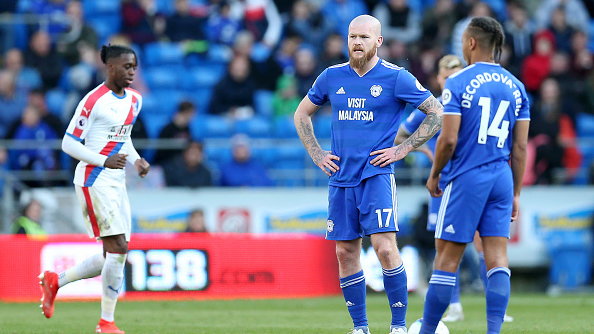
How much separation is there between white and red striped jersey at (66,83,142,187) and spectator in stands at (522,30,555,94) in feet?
40.7

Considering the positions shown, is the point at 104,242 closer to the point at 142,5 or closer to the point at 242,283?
the point at 242,283

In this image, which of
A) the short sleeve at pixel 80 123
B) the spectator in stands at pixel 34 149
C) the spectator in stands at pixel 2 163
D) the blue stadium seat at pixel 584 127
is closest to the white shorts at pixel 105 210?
the short sleeve at pixel 80 123

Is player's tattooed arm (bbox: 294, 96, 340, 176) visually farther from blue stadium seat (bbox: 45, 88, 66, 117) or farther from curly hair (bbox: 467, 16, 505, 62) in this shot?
blue stadium seat (bbox: 45, 88, 66, 117)

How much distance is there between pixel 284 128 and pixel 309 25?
315 cm

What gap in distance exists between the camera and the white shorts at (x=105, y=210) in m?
10.3

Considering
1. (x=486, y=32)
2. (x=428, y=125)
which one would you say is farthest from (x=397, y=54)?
(x=486, y=32)

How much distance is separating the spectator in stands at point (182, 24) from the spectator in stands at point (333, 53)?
2.63 meters

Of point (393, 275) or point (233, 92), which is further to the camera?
point (233, 92)

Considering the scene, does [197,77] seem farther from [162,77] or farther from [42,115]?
[42,115]

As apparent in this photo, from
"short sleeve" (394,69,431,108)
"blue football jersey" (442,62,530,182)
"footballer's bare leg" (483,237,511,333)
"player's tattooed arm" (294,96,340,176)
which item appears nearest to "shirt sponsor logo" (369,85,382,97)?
"short sleeve" (394,69,431,108)

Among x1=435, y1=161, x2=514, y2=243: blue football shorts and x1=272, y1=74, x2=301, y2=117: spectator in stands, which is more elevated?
x1=272, y1=74, x2=301, y2=117: spectator in stands

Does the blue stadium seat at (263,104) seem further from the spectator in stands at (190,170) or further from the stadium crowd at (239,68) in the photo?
the spectator in stands at (190,170)

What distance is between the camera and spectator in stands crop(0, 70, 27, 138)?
18781mm

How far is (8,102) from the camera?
18906 mm
